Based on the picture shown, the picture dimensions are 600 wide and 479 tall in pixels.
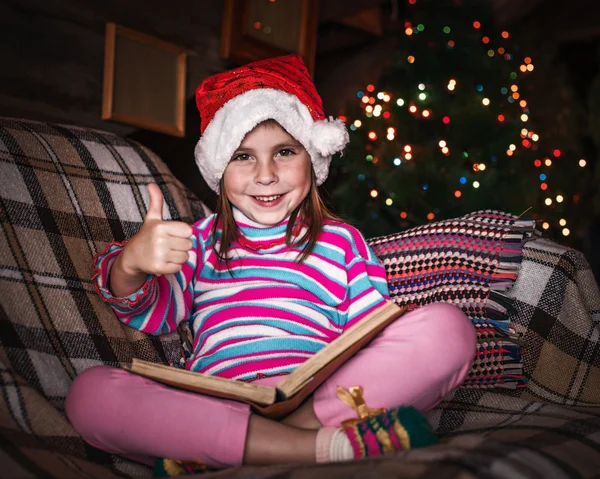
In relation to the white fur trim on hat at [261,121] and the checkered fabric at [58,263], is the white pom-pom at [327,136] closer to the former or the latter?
the white fur trim on hat at [261,121]

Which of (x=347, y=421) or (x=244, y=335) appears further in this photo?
(x=244, y=335)

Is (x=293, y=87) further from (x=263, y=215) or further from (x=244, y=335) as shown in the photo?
(x=244, y=335)

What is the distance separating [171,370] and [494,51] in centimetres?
211

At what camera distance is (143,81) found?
2355 millimetres

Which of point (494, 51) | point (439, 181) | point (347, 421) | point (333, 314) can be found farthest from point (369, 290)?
point (494, 51)

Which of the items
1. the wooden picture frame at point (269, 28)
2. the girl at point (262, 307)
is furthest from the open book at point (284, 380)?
the wooden picture frame at point (269, 28)

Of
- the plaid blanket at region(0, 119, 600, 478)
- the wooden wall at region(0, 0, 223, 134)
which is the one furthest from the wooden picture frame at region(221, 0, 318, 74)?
the plaid blanket at region(0, 119, 600, 478)

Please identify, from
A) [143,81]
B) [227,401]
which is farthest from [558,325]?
[143,81]

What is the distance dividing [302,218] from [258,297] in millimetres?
210

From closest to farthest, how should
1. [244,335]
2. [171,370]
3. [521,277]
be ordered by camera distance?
[171,370] < [244,335] < [521,277]

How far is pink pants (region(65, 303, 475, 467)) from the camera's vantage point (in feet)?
2.77

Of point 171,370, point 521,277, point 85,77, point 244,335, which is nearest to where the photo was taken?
point 171,370

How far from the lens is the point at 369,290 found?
1.25 m

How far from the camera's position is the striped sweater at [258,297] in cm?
114
